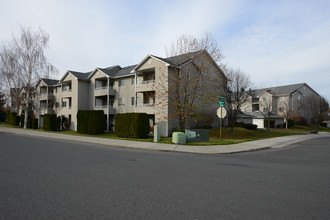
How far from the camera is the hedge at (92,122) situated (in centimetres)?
2333

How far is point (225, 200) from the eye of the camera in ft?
13.7

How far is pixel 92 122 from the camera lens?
923 inches

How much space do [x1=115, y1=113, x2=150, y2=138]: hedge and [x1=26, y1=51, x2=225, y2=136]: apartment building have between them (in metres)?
2.22

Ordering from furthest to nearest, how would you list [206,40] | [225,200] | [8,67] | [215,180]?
1. [8,67]
2. [206,40]
3. [215,180]
4. [225,200]

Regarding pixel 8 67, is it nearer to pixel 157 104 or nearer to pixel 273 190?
pixel 157 104

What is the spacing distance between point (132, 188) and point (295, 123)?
157 feet

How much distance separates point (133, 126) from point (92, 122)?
681cm

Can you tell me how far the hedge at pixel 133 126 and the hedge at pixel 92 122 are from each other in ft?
12.4

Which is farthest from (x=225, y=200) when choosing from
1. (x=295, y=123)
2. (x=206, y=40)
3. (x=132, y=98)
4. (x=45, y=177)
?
(x=295, y=123)

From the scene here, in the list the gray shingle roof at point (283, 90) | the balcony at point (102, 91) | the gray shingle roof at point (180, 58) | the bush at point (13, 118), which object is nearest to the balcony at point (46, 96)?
the bush at point (13, 118)

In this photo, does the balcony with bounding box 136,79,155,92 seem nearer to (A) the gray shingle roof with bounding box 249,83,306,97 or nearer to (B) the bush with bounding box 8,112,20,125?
(B) the bush with bounding box 8,112,20,125

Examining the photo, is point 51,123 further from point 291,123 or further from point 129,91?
point 291,123

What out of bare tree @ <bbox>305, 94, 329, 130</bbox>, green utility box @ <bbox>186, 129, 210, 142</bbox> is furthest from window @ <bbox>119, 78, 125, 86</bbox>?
bare tree @ <bbox>305, 94, 329, 130</bbox>

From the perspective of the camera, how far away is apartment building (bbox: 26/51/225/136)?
20.8 meters
